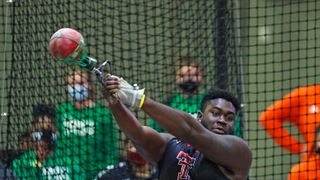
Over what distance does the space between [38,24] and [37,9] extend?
126mm

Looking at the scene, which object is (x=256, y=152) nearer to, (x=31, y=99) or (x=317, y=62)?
(x=317, y=62)

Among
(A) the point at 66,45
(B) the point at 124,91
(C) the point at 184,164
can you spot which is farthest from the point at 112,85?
(C) the point at 184,164

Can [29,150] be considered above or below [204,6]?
below

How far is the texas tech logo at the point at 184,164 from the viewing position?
4926 millimetres

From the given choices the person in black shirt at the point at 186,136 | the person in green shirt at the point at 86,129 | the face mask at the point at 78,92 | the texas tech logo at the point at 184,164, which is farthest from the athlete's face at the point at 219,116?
the face mask at the point at 78,92

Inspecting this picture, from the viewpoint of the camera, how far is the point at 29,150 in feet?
21.8

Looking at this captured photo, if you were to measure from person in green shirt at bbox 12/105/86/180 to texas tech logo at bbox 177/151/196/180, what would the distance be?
1781 mm

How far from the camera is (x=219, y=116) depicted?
16.4 ft

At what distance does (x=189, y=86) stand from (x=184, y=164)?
2.28 metres

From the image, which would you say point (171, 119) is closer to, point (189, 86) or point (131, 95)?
point (131, 95)

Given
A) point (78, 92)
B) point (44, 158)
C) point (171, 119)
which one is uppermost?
point (171, 119)

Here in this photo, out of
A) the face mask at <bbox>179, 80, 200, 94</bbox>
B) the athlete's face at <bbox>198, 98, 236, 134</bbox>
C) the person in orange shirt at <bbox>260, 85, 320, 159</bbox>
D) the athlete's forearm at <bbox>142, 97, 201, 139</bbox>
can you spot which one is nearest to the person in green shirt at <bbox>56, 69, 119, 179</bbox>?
the face mask at <bbox>179, 80, 200, 94</bbox>

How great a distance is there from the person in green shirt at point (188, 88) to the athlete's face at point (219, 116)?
181 centimetres

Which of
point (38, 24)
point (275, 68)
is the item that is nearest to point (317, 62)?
point (275, 68)
